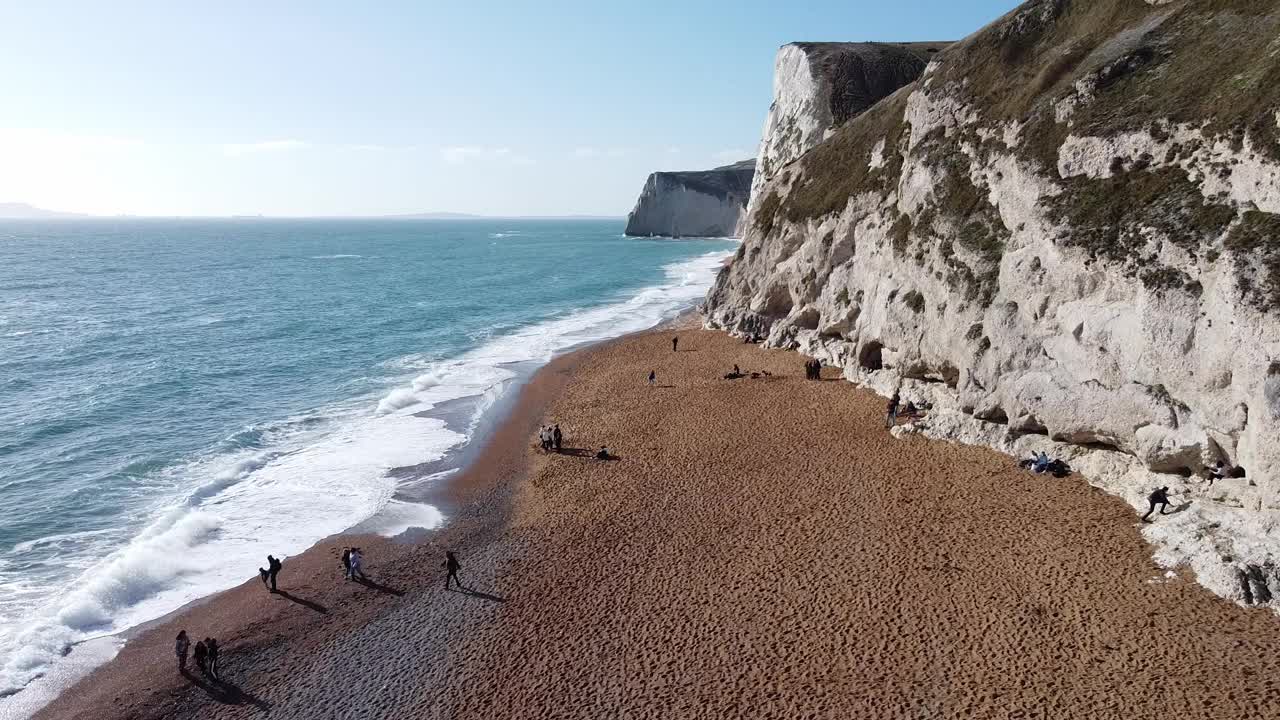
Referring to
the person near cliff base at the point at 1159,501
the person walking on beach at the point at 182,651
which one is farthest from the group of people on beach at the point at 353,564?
the person near cliff base at the point at 1159,501

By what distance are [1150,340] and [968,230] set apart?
34.3ft

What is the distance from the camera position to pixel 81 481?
2977cm

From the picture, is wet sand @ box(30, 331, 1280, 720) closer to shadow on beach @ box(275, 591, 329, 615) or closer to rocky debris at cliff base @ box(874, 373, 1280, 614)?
shadow on beach @ box(275, 591, 329, 615)

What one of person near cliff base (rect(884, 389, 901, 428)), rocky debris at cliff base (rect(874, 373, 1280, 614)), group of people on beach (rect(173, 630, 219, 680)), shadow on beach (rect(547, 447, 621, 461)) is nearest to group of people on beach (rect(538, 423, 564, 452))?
Result: shadow on beach (rect(547, 447, 621, 461))

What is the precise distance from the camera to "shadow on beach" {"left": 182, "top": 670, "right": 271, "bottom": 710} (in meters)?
16.5

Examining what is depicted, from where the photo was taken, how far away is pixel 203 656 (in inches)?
687

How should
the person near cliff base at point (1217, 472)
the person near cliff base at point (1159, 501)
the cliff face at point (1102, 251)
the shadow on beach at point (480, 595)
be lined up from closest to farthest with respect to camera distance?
1. the cliff face at point (1102, 251)
2. the person near cliff base at point (1217, 472)
3. the person near cliff base at point (1159, 501)
4. the shadow on beach at point (480, 595)

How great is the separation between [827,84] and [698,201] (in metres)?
103

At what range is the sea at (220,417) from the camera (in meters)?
22.9

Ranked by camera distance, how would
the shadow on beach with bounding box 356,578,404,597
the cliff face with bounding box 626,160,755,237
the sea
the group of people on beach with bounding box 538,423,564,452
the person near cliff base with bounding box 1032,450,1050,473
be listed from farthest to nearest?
1. the cliff face with bounding box 626,160,755,237
2. the group of people on beach with bounding box 538,423,564,452
3. the person near cliff base with bounding box 1032,450,1050,473
4. the sea
5. the shadow on beach with bounding box 356,578,404,597

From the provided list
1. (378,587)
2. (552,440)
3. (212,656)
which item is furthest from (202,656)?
(552,440)

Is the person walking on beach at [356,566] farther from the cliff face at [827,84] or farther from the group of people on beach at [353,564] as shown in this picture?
the cliff face at [827,84]

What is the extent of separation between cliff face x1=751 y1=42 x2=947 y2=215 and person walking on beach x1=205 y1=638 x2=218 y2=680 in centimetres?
6027

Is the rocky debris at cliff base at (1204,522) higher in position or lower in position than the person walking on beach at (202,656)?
higher
